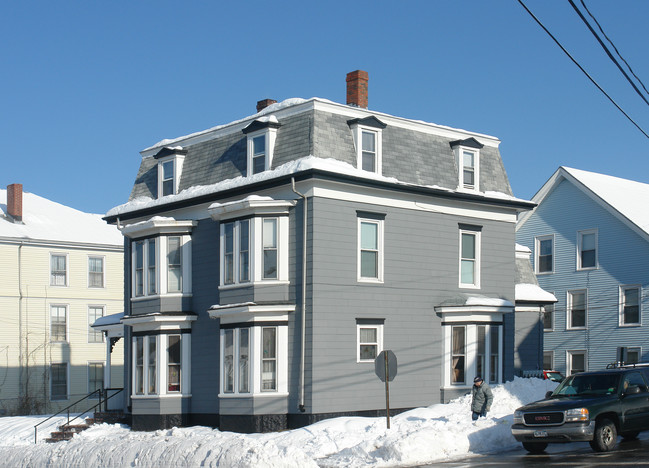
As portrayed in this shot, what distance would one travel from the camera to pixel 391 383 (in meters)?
28.4

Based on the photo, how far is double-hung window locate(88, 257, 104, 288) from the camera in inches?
2032

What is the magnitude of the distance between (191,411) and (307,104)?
1074 centimetres

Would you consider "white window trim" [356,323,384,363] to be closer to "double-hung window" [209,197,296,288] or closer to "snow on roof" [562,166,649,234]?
"double-hung window" [209,197,296,288]

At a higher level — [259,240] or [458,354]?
[259,240]

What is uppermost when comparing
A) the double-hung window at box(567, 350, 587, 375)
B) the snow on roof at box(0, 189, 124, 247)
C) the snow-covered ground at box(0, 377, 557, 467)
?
the snow on roof at box(0, 189, 124, 247)

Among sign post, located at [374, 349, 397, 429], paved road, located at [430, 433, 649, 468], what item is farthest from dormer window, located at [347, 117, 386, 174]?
paved road, located at [430, 433, 649, 468]

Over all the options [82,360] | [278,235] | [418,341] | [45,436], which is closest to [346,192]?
[278,235]

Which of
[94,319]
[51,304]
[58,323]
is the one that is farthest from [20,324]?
[94,319]

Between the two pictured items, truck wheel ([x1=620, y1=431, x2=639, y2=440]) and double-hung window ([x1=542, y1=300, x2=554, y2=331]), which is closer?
truck wheel ([x1=620, y1=431, x2=639, y2=440])

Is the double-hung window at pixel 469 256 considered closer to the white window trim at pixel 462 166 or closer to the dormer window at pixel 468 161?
the white window trim at pixel 462 166

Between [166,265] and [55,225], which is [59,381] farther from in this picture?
[166,265]

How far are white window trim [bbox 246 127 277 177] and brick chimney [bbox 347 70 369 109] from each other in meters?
3.51

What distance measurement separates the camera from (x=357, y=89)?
103ft

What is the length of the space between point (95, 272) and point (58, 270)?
2.20 meters
